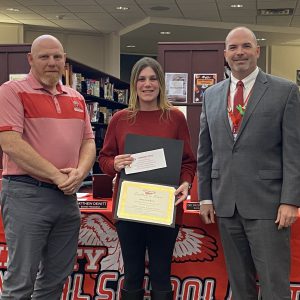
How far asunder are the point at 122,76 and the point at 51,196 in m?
12.6

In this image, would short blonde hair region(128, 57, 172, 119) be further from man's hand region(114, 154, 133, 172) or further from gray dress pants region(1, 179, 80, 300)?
gray dress pants region(1, 179, 80, 300)

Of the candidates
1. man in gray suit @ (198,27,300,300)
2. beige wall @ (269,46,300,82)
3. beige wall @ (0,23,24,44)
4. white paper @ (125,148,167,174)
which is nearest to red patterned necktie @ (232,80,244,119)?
man in gray suit @ (198,27,300,300)

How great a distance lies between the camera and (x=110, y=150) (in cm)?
223

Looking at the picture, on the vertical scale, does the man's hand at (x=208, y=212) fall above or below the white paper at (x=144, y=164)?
below

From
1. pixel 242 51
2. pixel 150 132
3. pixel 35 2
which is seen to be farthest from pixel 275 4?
pixel 150 132

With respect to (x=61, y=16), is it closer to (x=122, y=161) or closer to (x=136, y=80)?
(x=136, y=80)

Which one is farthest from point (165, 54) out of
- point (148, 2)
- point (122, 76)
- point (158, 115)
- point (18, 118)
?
point (122, 76)

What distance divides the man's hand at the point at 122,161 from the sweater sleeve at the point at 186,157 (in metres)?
0.28

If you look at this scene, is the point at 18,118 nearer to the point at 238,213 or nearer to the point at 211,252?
the point at 238,213

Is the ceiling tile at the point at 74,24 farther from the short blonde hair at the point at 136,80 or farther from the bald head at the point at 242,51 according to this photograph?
the bald head at the point at 242,51

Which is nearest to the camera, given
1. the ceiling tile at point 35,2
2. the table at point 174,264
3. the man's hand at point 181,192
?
the man's hand at point 181,192

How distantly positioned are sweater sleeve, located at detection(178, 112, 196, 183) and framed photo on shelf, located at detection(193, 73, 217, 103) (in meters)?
1.98

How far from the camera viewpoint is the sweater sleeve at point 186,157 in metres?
2.17

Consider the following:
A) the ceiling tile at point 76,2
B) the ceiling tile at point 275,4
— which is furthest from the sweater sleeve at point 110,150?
the ceiling tile at point 275,4
